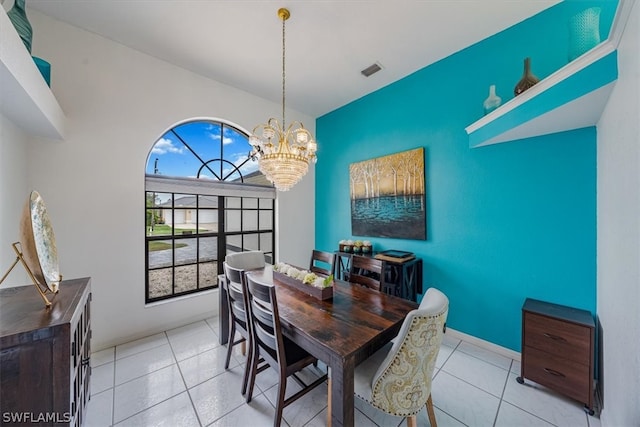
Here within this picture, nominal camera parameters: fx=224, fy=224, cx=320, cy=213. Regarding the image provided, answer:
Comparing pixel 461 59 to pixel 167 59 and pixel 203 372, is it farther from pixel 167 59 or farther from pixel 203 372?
pixel 203 372

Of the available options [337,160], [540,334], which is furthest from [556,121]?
[337,160]

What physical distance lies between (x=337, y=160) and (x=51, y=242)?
11.5 ft

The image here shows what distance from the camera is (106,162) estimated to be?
8.11ft

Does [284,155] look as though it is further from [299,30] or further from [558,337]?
[558,337]

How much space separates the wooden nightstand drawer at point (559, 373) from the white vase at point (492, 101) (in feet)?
7.21

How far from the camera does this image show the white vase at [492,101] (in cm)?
219

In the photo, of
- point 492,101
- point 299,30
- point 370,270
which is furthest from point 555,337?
point 299,30

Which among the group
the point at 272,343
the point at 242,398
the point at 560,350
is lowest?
the point at 242,398

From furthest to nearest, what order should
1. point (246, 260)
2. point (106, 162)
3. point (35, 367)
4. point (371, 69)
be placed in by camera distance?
1. point (371, 69)
2. point (246, 260)
3. point (106, 162)
4. point (35, 367)

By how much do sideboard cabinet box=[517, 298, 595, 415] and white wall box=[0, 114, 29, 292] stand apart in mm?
4044

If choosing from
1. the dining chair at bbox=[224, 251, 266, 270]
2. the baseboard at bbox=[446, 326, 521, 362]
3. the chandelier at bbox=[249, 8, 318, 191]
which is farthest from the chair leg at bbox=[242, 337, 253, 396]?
the baseboard at bbox=[446, 326, 521, 362]

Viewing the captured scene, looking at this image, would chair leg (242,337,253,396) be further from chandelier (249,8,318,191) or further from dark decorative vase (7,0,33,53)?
dark decorative vase (7,0,33,53)

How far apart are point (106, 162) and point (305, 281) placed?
2.56 metres

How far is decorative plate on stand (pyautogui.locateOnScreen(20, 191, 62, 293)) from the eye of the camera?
1.07 meters
